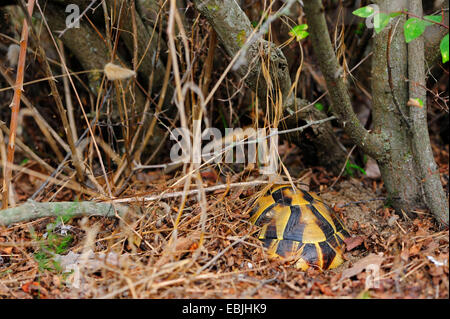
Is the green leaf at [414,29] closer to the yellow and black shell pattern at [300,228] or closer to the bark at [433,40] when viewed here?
the bark at [433,40]

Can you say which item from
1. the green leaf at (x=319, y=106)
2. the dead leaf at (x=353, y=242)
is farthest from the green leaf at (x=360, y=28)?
the dead leaf at (x=353, y=242)

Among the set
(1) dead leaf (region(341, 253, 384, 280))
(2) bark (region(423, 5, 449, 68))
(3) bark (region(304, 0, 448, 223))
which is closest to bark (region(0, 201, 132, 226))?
(1) dead leaf (region(341, 253, 384, 280))

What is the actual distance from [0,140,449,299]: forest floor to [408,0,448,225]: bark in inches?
4.8

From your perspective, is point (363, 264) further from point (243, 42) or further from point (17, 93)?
point (17, 93)

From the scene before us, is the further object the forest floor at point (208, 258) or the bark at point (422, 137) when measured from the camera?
the bark at point (422, 137)

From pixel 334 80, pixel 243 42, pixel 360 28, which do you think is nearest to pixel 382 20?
pixel 334 80

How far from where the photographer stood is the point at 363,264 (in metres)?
1.80

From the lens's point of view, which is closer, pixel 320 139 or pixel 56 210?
pixel 56 210

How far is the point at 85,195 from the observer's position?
2482 mm

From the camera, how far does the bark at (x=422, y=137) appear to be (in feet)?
6.11

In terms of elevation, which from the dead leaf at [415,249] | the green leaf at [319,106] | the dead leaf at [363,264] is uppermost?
the green leaf at [319,106]

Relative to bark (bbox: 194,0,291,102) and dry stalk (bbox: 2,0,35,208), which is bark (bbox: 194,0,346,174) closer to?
bark (bbox: 194,0,291,102)

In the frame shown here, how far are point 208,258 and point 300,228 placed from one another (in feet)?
1.64
